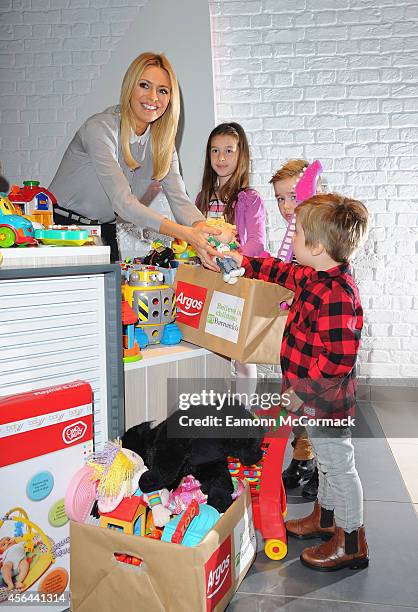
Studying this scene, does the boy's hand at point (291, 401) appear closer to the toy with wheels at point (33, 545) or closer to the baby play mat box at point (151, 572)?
the baby play mat box at point (151, 572)

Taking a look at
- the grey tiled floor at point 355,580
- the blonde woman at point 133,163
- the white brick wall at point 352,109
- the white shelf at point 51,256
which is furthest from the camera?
the white brick wall at point 352,109

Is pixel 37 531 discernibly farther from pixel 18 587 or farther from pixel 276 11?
pixel 276 11

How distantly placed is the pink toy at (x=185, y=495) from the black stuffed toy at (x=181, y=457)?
0.07 feet

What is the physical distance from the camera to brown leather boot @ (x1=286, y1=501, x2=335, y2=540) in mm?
1943

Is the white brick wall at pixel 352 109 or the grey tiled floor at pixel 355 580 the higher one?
the white brick wall at pixel 352 109

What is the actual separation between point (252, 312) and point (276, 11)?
7.12 ft

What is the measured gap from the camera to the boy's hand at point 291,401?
70.1 inches

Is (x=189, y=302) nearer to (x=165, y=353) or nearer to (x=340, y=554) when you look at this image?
(x=165, y=353)

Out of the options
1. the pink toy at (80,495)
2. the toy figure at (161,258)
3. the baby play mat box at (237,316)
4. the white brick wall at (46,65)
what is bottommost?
the pink toy at (80,495)

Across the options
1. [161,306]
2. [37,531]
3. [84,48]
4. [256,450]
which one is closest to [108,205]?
[161,306]

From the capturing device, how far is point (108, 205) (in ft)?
7.64

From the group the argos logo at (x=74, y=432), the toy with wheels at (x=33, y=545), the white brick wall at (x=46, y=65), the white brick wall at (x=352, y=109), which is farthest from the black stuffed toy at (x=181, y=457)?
the white brick wall at (x=46, y=65)

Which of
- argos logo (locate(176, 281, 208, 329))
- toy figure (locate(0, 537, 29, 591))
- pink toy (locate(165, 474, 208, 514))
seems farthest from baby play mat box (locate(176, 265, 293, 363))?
toy figure (locate(0, 537, 29, 591))

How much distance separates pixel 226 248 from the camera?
6.50ft
